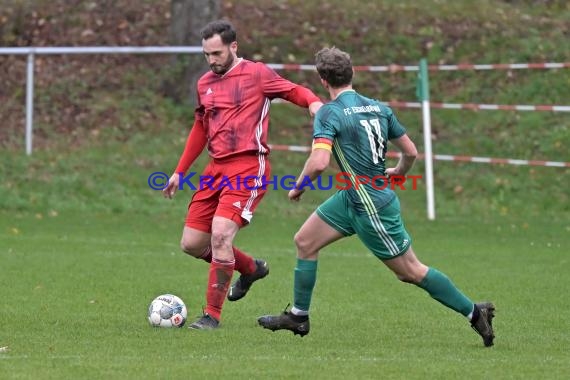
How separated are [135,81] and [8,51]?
337 cm

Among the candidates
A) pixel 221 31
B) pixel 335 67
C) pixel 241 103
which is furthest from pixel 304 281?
pixel 221 31

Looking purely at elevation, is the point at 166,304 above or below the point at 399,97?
below

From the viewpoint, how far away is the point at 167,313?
28.0ft

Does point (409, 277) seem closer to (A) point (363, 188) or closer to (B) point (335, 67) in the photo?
(A) point (363, 188)

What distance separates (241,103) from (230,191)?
617 millimetres

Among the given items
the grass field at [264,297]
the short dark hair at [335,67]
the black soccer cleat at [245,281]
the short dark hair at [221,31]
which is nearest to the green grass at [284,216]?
the grass field at [264,297]

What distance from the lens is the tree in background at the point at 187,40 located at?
66.1 ft

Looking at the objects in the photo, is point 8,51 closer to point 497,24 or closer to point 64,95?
point 64,95

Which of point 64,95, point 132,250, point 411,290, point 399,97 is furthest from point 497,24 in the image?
point 411,290

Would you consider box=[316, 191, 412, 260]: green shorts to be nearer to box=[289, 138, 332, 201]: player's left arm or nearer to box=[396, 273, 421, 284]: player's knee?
box=[396, 273, 421, 284]: player's knee

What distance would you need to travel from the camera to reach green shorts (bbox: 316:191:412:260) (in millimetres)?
7707

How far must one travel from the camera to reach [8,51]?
18125 millimetres

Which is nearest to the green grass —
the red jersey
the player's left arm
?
the player's left arm

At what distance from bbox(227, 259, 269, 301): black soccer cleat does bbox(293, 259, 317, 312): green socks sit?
1.34 meters
